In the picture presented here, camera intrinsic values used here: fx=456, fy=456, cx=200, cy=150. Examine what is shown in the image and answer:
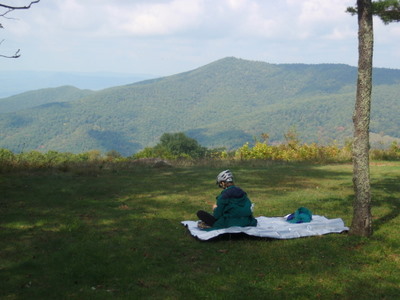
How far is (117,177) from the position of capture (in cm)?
1694

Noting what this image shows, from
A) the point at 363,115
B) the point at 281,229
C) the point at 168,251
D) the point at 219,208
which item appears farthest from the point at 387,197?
the point at 168,251

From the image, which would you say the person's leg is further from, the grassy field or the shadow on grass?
the shadow on grass

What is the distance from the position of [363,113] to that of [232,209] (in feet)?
10.0

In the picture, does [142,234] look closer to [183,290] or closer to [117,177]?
[183,290]

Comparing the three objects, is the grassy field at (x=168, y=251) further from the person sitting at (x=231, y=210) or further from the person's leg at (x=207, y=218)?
the person's leg at (x=207, y=218)

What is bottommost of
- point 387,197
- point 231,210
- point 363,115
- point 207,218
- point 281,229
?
point 387,197

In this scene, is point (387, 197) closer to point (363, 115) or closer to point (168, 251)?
point (363, 115)

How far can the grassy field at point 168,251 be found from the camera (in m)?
6.29

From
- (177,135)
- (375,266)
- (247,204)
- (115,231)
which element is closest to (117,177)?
(115,231)

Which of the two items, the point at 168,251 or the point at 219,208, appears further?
the point at 219,208

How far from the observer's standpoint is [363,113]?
8438 mm

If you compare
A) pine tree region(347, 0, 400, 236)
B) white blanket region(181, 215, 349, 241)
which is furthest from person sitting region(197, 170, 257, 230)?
pine tree region(347, 0, 400, 236)

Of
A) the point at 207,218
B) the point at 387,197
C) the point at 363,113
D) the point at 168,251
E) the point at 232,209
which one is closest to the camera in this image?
the point at 168,251

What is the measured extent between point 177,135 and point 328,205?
202 ft
